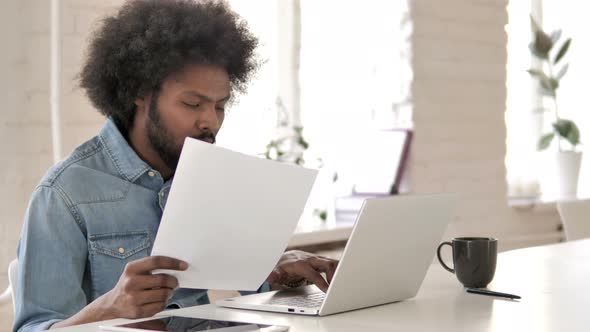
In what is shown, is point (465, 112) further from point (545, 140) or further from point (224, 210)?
point (224, 210)

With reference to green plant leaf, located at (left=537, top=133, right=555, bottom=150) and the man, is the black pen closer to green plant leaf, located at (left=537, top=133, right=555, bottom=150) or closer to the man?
the man

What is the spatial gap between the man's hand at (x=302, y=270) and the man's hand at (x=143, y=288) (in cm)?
36

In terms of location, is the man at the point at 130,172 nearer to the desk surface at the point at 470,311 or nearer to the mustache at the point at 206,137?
the mustache at the point at 206,137

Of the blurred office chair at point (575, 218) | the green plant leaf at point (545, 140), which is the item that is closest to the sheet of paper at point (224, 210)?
the blurred office chair at point (575, 218)

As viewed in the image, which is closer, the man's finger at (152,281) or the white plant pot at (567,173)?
the man's finger at (152,281)

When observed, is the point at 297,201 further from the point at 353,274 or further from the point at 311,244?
the point at 311,244

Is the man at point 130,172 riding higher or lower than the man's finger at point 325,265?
higher

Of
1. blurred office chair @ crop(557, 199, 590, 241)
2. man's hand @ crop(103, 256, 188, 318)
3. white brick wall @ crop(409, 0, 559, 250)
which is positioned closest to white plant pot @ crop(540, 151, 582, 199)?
white brick wall @ crop(409, 0, 559, 250)

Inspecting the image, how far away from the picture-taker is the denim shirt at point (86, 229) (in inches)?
60.9

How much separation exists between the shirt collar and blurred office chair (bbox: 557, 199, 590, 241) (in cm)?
158

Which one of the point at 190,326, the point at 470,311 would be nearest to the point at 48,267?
the point at 190,326

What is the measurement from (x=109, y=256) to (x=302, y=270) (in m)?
0.36

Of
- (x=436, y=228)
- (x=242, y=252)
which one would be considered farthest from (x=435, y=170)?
(x=242, y=252)

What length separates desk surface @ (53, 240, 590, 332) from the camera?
1.27 metres
